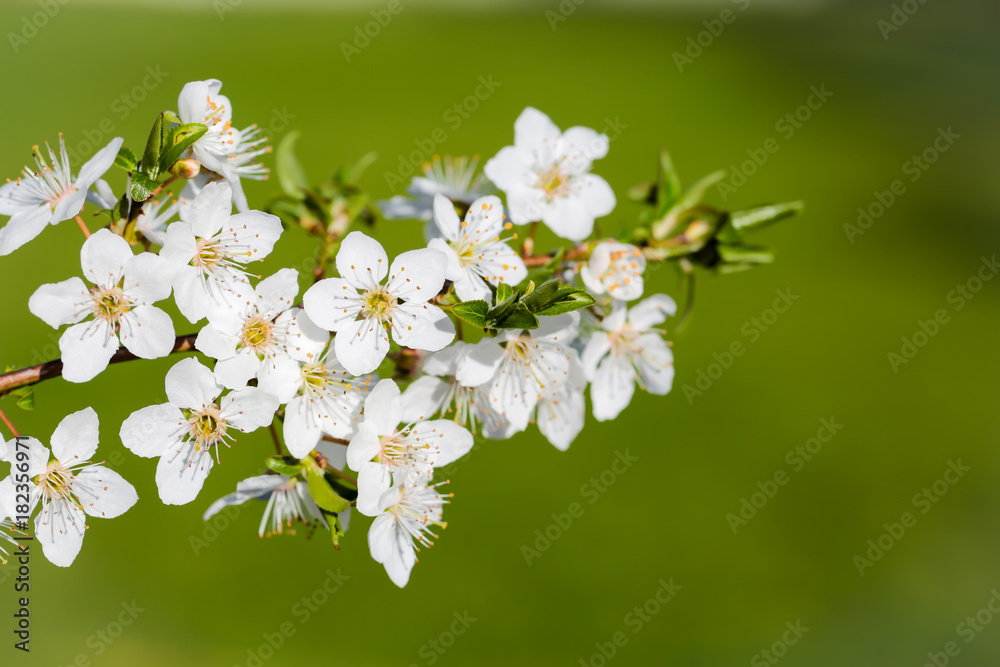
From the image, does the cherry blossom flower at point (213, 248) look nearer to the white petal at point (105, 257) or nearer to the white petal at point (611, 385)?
the white petal at point (105, 257)

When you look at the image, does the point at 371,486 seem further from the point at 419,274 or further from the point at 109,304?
the point at 109,304

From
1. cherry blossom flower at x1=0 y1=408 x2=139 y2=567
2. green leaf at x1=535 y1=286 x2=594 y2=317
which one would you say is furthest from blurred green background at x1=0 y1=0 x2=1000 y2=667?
green leaf at x1=535 y1=286 x2=594 y2=317

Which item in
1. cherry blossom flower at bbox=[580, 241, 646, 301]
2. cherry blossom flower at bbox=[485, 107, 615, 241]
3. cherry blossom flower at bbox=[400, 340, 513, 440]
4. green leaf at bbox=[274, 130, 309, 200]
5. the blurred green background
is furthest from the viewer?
the blurred green background

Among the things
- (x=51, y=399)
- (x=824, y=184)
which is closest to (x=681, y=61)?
(x=824, y=184)

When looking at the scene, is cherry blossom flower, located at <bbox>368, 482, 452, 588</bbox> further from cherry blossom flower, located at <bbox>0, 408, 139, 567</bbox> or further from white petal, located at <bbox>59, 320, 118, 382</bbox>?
white petal, located at <bbox>59, 320, 118, 382</bbox>

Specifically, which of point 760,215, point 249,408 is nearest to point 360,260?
point 249,408

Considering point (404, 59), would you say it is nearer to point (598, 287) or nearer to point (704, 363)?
point (704, 363)

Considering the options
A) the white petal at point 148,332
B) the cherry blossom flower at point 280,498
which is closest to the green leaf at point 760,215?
the cherry blossom flower at point 280,498
